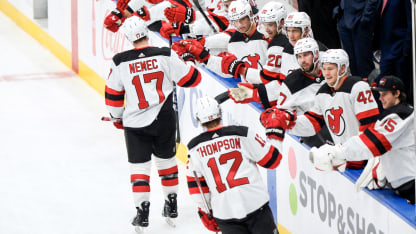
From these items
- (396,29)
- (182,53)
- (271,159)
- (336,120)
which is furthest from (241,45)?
(271,159)

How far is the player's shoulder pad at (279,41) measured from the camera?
6053mm

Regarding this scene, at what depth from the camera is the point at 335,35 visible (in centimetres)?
709

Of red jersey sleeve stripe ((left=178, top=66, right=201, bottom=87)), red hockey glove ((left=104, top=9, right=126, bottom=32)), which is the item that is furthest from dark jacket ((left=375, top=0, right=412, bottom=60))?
red hockey glove ((left=104, top=9, right=126, bottom=32))

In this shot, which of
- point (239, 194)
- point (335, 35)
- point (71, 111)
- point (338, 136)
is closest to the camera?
point (239, 194)

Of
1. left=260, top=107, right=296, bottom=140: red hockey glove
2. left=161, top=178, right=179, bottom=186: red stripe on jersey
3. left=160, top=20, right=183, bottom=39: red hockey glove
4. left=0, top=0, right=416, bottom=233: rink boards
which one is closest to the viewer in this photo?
left=0, top=0, right=416, bottom=233: rink boards

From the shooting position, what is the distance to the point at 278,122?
5105mm

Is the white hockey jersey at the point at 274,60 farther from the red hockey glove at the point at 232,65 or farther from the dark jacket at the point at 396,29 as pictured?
the dark jacket at the point at 396,29

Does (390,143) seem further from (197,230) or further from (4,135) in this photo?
(4,135)

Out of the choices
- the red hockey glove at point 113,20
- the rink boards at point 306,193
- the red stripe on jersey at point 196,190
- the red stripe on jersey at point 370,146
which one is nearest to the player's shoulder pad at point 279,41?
the rink boards at point 306,193

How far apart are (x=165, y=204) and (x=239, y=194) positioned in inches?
63.6

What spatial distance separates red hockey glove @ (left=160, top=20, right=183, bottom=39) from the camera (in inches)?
286

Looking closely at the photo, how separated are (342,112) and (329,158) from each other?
0.38m

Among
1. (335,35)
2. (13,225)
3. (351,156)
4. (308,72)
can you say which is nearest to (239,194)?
(351,156)

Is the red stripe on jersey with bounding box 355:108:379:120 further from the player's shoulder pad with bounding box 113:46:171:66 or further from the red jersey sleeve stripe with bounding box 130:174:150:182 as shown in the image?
the red jersey sleeve stripe with bounding box 130:174:150:182
